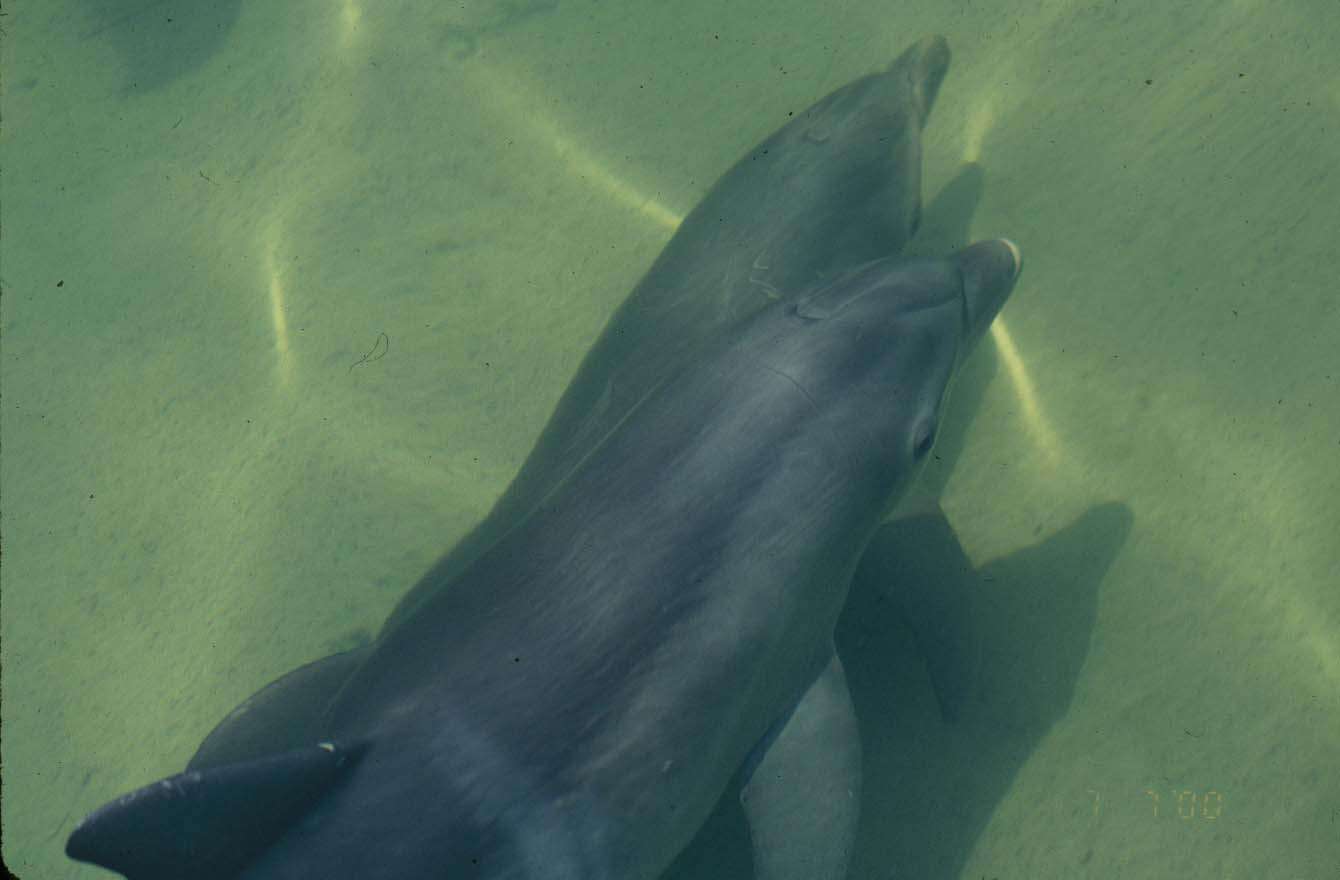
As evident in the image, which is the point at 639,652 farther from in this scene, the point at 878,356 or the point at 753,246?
the point at 753,246

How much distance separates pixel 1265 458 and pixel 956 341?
142 cm

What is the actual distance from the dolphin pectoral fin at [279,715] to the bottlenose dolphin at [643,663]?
0.08 m

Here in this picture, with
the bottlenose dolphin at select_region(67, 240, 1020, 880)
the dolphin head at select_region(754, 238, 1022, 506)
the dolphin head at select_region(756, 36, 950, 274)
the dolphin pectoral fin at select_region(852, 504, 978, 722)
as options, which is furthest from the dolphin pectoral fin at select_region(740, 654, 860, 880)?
the dolphin head at select_region(756, 36, 950, 274)

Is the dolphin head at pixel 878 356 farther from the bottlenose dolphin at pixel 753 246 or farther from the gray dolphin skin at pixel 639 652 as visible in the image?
the bottlenose dolphin at pixel 753 246

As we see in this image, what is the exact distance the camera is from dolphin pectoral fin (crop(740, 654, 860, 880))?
3.44 meters

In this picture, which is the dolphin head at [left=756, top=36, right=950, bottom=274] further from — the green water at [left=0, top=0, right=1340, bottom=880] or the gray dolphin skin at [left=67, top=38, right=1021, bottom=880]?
the green water at [left=0, top=0, right=1340, bottom=880]

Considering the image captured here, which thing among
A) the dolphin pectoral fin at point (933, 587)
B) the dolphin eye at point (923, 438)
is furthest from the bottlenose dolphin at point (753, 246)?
the dolphin pectoral fin at point (933, 587)

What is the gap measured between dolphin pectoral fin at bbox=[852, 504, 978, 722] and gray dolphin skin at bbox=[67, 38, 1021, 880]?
1.29 feet

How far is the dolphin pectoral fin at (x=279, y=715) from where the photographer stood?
3.61 meters

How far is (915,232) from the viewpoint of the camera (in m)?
4.77

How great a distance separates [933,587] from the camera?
3986 millimetres

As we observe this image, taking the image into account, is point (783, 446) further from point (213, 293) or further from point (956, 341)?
point (213, 293)

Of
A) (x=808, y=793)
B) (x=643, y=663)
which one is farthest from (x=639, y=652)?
(x=808, y=793)

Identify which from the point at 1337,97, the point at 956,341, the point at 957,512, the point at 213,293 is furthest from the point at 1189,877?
the point at 213,293
